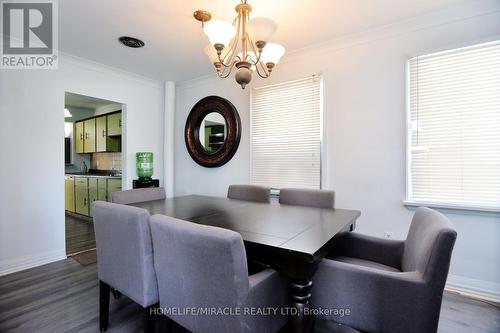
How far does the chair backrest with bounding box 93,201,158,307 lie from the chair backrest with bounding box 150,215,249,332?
0.07 meters

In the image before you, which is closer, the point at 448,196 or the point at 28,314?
the point at 28,314

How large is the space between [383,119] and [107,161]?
18.3 ft

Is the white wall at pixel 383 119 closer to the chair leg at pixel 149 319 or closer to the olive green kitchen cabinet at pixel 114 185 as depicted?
the chair leg at pixel 149 319

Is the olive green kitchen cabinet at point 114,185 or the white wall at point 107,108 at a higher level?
the white wall at point 107,108

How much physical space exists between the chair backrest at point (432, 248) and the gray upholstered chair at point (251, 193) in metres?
1.41

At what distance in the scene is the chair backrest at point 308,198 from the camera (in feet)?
7.20

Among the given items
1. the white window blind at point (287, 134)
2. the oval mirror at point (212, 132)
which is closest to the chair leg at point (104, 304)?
the white window blind at point (287, 134)

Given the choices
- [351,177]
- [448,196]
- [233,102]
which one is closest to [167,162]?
[233,102]

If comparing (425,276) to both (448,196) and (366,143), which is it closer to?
(448,196)

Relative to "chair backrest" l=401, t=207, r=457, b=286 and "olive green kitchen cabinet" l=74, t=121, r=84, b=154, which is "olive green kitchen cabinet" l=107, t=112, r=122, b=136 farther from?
"chair backrest" l=401, t=207, r=457, b=286

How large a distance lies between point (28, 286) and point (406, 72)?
413 cm

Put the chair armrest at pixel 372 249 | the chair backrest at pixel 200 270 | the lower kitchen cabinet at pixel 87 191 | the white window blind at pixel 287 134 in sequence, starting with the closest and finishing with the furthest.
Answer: the chair backrest at pixel 200 270 < the chair armrest at pixel 372 249 < the white window blind at pixel 287 134 < the lower kitchen cabinet at pixel 87 191

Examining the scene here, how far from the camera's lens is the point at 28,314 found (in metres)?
1.86

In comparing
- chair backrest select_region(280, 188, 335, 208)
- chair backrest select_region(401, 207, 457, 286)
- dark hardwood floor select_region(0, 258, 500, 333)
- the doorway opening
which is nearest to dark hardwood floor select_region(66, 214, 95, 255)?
the doorway opening
